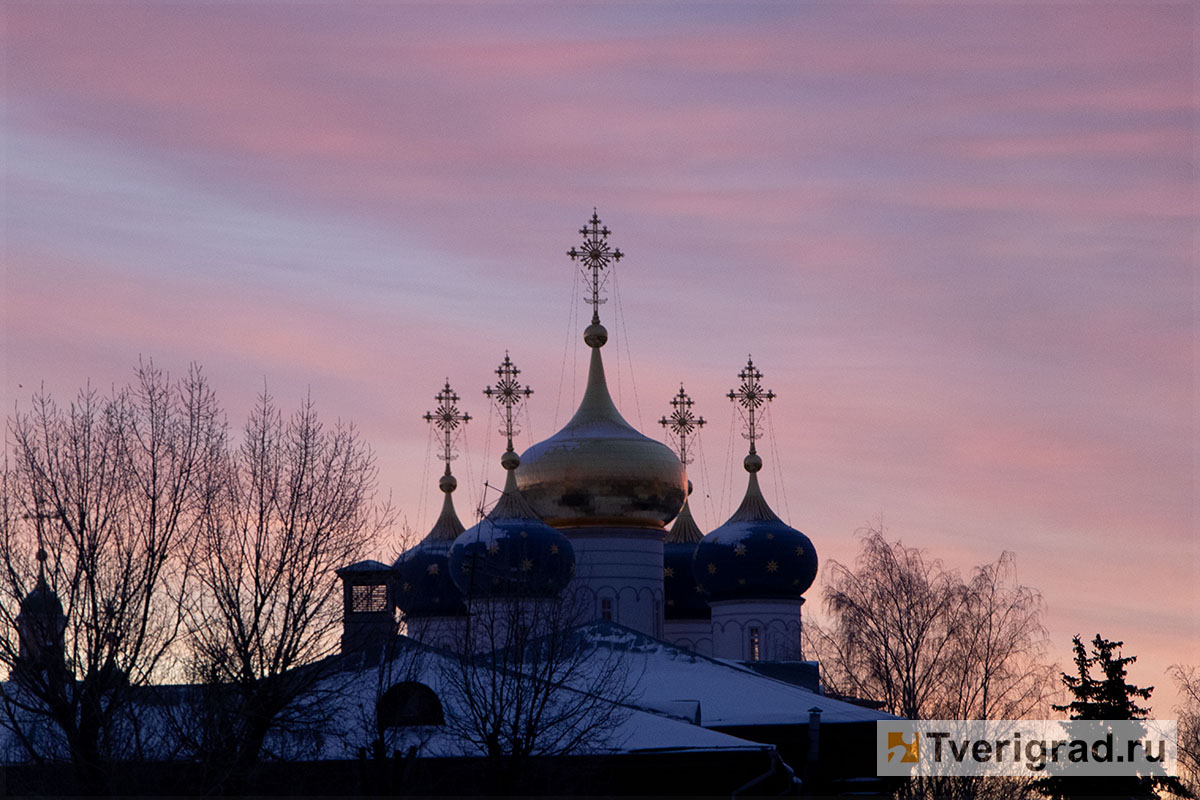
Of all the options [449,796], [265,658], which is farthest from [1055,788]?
[265,658]

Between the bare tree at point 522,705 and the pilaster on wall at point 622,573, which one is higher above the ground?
the pilaster on wall at point 622,573

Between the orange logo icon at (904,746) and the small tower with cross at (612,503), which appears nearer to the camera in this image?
the orange logo icon at (904,746)

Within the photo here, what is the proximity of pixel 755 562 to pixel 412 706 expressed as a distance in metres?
15.4

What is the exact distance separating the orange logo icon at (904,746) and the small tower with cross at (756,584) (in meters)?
6.28

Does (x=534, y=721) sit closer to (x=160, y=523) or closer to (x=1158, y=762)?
(x=160, y=523)

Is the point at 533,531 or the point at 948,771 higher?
the point at 533,531

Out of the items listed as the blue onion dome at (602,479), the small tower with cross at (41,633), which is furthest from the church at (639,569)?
the small tower with cross at (41,633)

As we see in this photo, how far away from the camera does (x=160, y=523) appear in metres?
23.8

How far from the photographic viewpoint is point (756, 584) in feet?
140

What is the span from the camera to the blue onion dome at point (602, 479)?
42.1m

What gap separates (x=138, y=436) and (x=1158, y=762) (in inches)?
790

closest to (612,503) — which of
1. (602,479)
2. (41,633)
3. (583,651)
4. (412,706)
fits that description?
(602,479)

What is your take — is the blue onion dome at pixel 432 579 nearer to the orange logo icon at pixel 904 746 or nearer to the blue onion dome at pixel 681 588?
the blue onion dome at pixel 681 588

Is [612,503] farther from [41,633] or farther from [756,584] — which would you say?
[41,633]
